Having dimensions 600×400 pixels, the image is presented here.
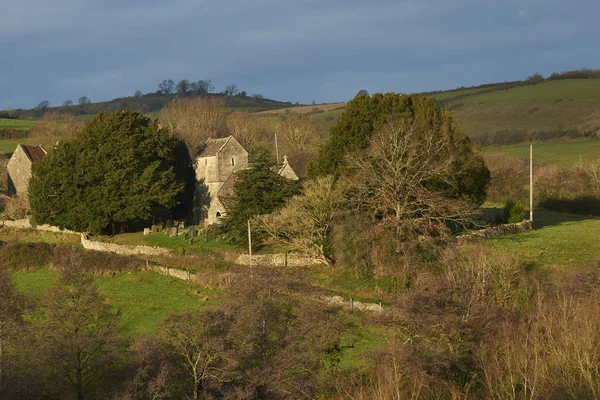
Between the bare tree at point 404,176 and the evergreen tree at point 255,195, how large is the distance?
414cm

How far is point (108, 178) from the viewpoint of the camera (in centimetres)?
4394

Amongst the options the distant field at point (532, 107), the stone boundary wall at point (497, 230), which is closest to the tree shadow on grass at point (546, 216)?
the stone boundary wall at point (497, 230)

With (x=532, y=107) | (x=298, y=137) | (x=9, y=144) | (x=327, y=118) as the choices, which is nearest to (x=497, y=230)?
(x=298, y=137)

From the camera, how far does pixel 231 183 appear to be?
44.8m

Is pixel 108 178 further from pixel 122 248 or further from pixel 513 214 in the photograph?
pixel 513 214

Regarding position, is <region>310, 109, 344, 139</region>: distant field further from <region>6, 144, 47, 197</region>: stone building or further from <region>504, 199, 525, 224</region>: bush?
<region>504, 199, 525, 224</region>: bush

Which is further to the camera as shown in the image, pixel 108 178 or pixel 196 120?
pixel 196 120

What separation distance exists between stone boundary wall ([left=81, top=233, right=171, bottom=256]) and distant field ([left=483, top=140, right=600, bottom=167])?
41473 millimetres

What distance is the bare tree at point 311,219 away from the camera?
33469mm

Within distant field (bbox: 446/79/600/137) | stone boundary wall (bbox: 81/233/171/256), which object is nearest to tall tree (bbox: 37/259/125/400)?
stone boundary wall (bbox: 81/233/171/256)

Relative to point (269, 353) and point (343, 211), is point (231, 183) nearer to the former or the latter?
point (343, 211)

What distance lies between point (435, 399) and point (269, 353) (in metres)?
4.37

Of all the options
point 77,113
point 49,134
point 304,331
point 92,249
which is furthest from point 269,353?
point 77,113

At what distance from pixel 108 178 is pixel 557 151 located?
50.4 m
